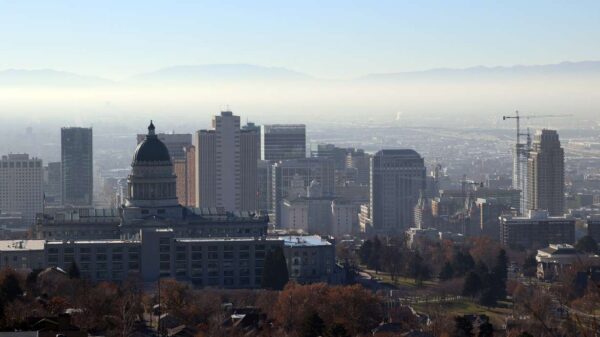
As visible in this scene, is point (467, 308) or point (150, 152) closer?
point (467, 308)

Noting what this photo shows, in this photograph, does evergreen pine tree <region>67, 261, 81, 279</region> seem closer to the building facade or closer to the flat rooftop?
the flat rooftop

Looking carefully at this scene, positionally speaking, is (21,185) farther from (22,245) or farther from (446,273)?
(446,273)

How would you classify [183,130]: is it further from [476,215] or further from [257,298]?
[257,298]

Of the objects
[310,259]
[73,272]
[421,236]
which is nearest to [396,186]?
[421,236]

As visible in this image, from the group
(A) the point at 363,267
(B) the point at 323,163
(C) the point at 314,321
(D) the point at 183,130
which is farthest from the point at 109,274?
(D) the point at 183,130

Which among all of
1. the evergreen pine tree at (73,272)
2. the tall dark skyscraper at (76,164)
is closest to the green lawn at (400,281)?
the evergreen pine tree at (73,272)

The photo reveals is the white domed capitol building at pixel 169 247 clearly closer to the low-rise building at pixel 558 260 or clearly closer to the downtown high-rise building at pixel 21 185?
the low-rise building at pixel 558 260
